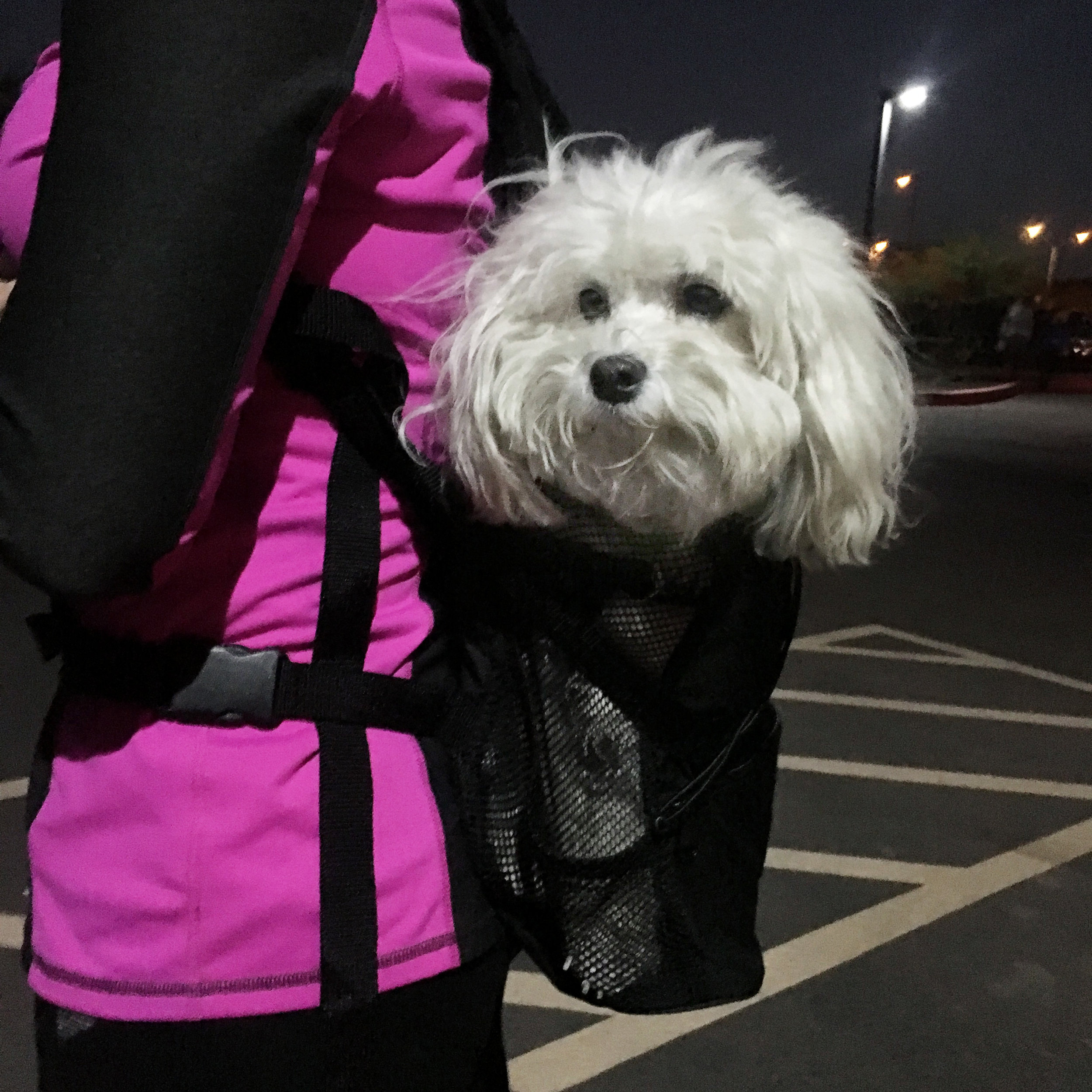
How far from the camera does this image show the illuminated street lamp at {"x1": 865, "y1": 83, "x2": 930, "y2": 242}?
41.6ft

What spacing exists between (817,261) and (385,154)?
580mm

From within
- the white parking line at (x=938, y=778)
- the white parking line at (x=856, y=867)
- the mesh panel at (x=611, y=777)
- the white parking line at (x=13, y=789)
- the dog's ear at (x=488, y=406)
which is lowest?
the white parking line at (x=13, y=789)

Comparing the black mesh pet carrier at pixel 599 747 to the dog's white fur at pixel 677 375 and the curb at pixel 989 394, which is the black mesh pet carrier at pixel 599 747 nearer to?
the dog's white fur at pixel 677 375

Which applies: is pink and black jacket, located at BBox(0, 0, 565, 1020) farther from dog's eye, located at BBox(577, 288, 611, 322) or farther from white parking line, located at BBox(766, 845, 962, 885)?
white parking line, located at BBox(766, 845, 962, 885)

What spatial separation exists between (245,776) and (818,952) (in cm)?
231

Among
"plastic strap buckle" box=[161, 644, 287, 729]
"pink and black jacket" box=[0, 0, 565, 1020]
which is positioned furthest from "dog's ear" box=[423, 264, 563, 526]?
"plastic strap buckle" box=[161, 644, 287, 729]

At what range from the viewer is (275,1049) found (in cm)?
89

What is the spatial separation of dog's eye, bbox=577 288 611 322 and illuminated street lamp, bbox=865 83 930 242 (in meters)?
12.4

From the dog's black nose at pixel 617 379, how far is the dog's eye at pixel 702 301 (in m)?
0.14

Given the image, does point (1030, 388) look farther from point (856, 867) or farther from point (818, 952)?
point (818, 952)

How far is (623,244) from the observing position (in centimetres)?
125

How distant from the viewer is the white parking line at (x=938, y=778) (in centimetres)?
371

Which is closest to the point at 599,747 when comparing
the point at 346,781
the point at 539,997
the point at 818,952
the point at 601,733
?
the point at 601,733

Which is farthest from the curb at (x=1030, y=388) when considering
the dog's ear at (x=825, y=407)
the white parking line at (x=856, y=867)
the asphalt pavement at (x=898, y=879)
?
the dog's ear at (x=825, y=407)
